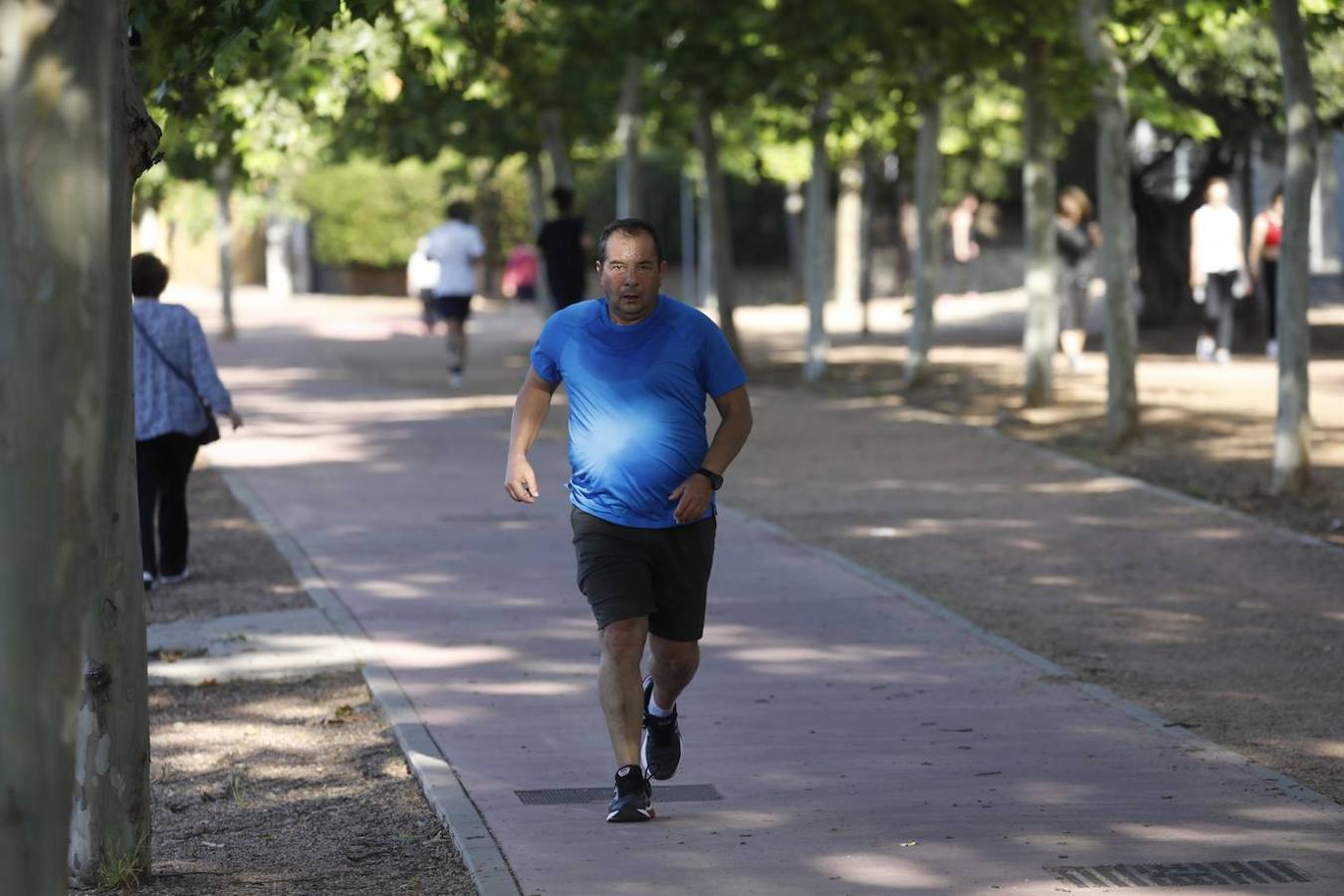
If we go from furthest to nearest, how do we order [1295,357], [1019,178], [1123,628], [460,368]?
[1019,178]
[460,368]
[1295,357]
[1123,628]

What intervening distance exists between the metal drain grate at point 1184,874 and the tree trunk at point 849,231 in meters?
36.0

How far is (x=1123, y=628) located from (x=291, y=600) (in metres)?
3.77

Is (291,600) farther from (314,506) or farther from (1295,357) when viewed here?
(1295,357)

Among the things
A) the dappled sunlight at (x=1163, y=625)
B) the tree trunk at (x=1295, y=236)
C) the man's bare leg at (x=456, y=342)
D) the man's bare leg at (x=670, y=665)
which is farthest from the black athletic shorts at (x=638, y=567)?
the man's bare leg at (x=456, y=342)

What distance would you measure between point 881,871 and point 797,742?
1641mm

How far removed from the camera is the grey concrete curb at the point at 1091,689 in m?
6.56

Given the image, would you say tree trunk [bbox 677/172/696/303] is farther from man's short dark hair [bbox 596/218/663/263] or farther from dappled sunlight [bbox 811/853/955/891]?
dappled sunlight [bbox 811/853/955/891]

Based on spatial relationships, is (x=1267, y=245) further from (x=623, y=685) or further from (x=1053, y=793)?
(x=623, y=685)

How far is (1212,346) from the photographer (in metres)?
24.3

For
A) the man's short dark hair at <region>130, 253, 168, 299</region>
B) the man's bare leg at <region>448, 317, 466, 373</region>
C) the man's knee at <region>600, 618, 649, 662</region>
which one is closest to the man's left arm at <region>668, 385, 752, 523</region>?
the man's knee at <region>600, 618, 649, 662</region>

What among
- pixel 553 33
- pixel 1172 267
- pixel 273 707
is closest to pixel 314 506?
pixel 273 707

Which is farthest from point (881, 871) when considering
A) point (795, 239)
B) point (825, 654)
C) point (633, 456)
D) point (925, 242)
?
point (795, 239)

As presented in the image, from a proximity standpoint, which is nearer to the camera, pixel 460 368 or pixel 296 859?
pixel 296 859

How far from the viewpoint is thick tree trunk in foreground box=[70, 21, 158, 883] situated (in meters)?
5.75
